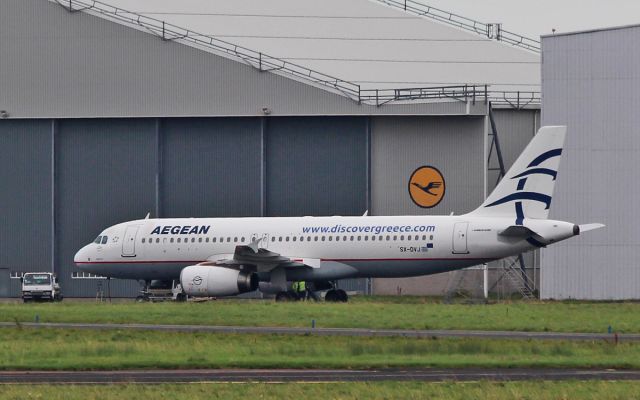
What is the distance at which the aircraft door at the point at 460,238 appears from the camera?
2175 inches

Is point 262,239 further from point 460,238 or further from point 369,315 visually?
point 369,315

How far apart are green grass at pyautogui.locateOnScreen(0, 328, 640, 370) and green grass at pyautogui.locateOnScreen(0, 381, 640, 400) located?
4.24 meters

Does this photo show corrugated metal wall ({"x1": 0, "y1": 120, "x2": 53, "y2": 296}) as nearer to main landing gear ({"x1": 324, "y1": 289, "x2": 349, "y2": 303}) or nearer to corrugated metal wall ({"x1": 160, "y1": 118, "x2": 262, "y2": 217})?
corrugated metal wall ({"x1": 160, "y1": 118, "x2": 262, "y2": 217})

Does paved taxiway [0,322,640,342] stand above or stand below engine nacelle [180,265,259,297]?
below

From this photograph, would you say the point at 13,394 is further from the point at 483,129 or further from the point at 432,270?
the point at 483,129

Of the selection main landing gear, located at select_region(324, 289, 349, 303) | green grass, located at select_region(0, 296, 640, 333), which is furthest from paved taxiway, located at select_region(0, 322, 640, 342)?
main landing gear, located at select_region(324, 289, 349, 303)

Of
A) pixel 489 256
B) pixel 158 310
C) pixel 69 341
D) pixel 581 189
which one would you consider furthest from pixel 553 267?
pixel 69 341

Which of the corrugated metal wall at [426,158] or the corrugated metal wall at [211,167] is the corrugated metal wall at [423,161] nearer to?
the corrugated metal wall at [426,158]

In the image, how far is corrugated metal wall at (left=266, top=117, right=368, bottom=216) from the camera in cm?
7100

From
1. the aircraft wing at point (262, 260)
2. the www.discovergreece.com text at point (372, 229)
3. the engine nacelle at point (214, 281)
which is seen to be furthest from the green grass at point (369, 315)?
the www.discovergreece.com text at point (372, 229)

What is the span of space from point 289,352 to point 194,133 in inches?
1564

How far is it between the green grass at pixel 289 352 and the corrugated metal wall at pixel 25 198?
34015 millimetres

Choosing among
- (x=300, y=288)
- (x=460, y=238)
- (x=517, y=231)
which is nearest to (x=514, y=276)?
(x=300, y=288)

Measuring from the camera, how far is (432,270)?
5681cm
